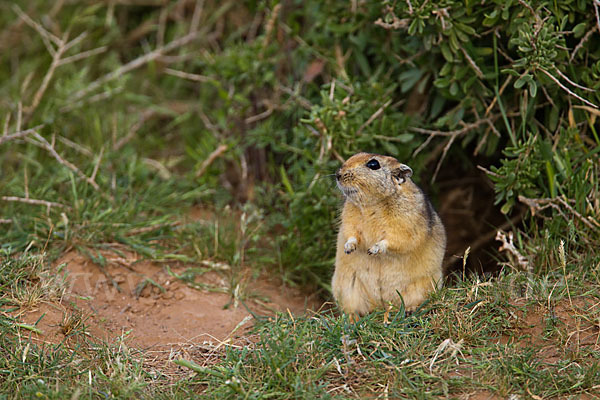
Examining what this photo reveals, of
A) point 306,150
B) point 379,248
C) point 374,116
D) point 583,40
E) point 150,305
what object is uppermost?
point 583,40

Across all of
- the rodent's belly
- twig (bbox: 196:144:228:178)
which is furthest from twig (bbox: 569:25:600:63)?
twig (bbox: 196:144:228:178)

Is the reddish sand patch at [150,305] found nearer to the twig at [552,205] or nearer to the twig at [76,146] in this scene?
the twig at [76,146]

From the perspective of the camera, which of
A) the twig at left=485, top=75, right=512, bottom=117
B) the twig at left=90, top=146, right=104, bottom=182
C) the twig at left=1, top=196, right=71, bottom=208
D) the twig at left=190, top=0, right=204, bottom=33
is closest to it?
the twig at left=485, top=75, right=512, bottom=117

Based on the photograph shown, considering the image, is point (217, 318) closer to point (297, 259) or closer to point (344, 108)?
point (297, 259)

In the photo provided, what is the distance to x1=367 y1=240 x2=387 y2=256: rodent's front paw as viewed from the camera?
412 cm

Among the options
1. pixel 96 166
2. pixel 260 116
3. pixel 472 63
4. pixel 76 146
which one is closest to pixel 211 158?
pixel 260 116

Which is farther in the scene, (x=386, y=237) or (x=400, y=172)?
(x=400, y=172)

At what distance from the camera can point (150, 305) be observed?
4.79 m

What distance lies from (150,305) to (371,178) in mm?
1818

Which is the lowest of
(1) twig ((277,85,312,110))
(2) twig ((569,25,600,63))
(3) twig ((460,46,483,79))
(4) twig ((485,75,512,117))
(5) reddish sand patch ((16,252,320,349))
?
(5) reddish sand patch ((16,252,320,349))

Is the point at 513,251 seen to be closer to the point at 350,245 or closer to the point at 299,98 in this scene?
the point at 350,245

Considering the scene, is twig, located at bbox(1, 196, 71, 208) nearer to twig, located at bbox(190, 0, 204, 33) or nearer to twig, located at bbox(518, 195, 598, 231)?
twig, located at bbox(190, 0, 204, 33)

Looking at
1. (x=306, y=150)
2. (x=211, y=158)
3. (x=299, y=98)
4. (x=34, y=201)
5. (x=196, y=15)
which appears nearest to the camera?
(x=34, y=201)

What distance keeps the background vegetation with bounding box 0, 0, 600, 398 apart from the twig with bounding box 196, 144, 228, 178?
0.07ft
